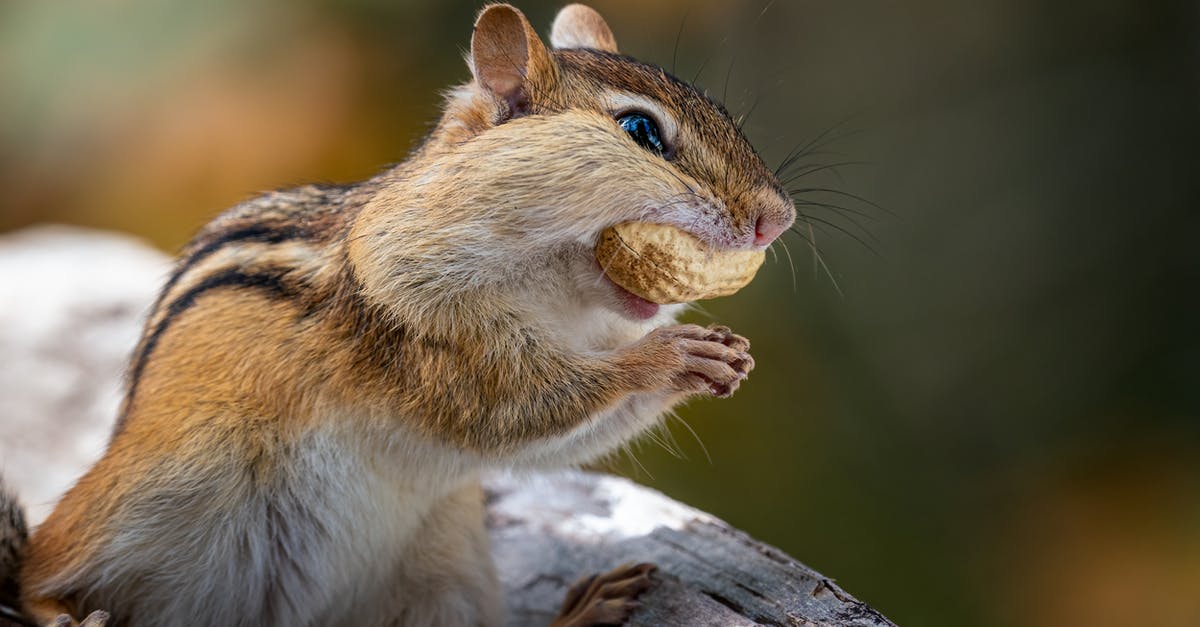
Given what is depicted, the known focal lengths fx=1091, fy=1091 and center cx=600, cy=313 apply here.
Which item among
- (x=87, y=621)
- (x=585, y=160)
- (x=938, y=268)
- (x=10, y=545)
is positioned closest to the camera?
(x=585, y=160)

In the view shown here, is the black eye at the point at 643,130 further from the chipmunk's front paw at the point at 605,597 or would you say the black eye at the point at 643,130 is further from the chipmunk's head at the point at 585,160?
the chipmunk's front paw at the point at 605,597

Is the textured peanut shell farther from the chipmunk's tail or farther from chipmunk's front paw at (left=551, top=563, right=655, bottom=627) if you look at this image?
the chipmunk's tail

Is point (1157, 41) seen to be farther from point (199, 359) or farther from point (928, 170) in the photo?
point (199, 359)

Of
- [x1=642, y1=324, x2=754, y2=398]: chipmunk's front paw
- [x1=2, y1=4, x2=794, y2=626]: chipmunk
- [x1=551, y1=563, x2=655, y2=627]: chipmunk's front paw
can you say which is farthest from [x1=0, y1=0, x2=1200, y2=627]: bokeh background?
[x1=642, y1=324, x2=754, y2=398]: chipmunk's front paw

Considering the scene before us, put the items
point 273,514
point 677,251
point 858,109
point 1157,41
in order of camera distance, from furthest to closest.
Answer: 1. point 858,109
2. point 1157,41
3. point 273,514
4. point 677,251

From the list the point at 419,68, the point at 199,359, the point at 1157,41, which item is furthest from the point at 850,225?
the point at 199,359

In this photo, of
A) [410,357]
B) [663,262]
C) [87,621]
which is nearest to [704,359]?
[663,262]

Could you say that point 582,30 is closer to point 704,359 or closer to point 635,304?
point 635,304
